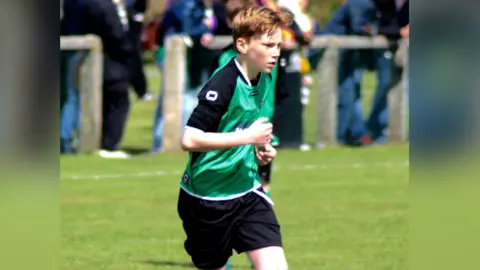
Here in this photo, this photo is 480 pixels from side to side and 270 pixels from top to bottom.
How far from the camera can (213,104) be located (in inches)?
241

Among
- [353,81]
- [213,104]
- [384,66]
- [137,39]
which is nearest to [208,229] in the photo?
[213,104]

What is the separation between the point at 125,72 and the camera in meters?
16.3

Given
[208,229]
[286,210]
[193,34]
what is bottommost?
[286,210]

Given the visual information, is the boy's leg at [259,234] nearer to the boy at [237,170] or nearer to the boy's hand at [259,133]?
the boy at [237,170]

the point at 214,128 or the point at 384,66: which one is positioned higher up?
the point at 214,128

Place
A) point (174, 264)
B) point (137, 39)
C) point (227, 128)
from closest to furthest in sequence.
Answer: point (227, 128) → point (174, 264) → point (137, 39)

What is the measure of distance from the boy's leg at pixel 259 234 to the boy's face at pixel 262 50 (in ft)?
2.10

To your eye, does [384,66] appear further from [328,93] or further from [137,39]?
[137,39]

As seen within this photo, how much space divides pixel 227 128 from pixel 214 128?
9 centimetres

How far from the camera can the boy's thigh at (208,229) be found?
6318 mm

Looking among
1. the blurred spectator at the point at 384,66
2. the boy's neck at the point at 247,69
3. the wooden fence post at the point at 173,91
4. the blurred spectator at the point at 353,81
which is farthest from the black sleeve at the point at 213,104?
the blurred spectator at the point at 384,66
